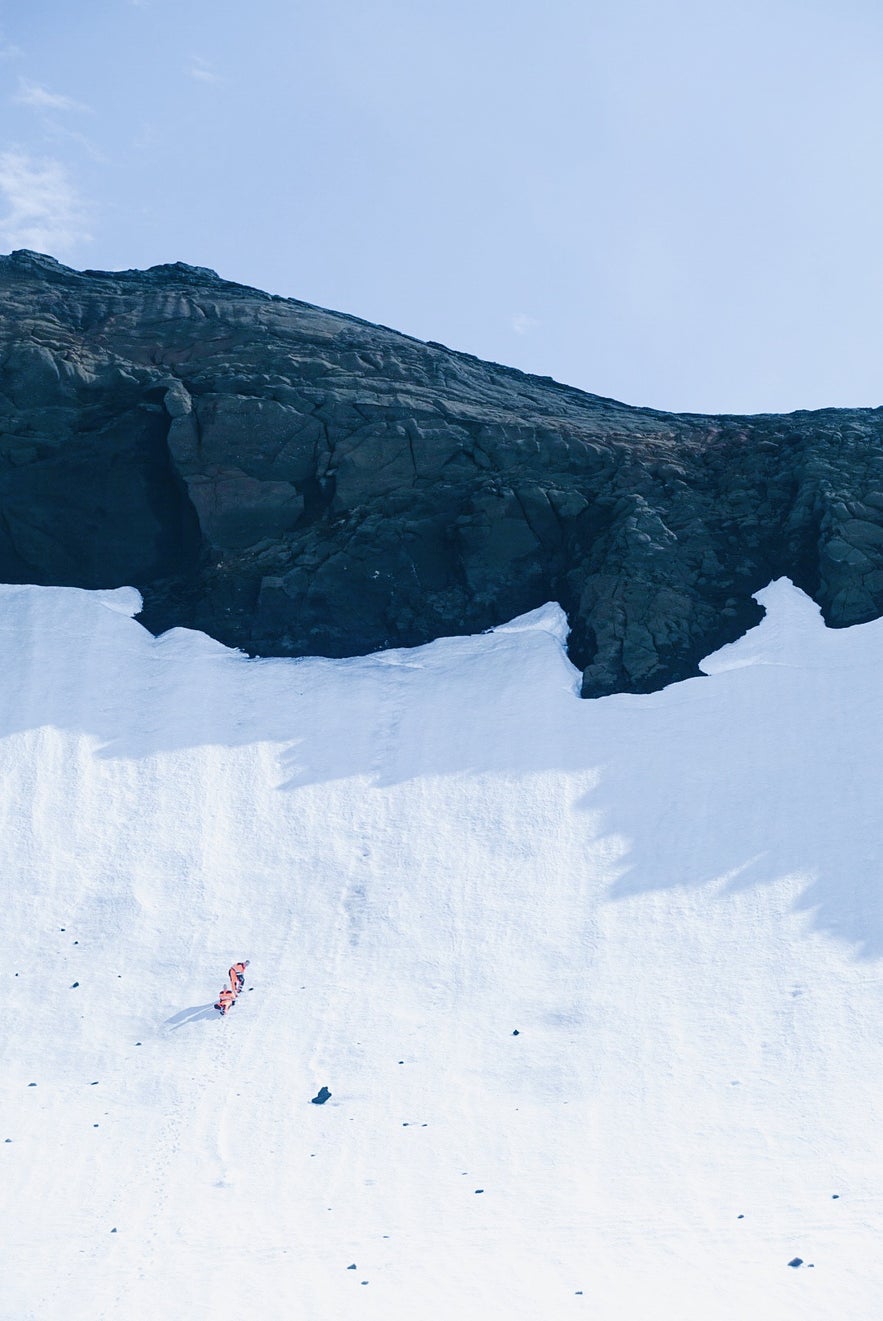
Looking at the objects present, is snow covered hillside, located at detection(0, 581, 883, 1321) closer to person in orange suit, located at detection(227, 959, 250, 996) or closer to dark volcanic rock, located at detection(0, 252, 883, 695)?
person in orange suit, located at detection(227, 959, 250, 996)

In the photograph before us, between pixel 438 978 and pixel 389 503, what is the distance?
1402 cm

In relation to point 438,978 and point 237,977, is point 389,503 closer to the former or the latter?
point 438,978

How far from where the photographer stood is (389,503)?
109 feet

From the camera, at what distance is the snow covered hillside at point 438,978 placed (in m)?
17.4

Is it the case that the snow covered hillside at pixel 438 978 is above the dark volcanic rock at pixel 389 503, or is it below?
below

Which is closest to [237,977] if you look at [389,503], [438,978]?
[438,978]

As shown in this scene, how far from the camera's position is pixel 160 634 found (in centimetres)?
3131

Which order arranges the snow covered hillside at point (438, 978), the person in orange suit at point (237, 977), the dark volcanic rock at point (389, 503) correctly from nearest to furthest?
the snow covered hillside at point (438, 978) < the person in orange suit at point (237, 977) < the dark volcanic rock at point (389, 503)

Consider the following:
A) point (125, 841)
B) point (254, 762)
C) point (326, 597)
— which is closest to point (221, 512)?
point (326, 597)

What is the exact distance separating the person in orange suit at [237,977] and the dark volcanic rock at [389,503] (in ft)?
32.6

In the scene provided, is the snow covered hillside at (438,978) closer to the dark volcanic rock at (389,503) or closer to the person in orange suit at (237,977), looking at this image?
the person in orange suit at (237,977)

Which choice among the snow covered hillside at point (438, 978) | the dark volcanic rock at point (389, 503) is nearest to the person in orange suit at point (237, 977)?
the snow covered hillside at point (438, 978)

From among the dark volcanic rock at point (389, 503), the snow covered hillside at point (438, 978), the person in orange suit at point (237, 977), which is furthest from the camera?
the dark volcanic rock at point (389, 503)

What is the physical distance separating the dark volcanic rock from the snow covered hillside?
3.14 ft
